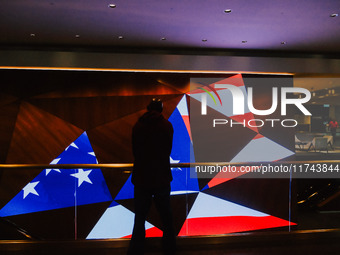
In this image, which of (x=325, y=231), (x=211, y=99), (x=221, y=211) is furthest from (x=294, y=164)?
(x=211, y=99)

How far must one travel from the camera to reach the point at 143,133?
2455 mm

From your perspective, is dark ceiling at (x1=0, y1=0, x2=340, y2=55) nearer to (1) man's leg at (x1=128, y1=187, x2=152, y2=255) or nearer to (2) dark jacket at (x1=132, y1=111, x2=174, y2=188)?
(2) dark jacket at (x1=132, y1=111, x2=174, y2=188)

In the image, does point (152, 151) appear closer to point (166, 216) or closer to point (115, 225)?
point (166, 216)

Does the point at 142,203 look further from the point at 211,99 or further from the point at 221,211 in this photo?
the point at 211,99

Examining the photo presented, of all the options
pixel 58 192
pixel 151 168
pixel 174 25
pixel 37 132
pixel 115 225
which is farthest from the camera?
pixel 37 132

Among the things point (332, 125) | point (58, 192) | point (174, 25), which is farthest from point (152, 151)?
point (332, 125)

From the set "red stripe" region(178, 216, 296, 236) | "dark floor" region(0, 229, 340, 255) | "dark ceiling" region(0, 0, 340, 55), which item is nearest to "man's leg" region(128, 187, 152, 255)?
"dark floor" region(0, 229, 340, 255)

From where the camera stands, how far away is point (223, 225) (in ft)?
10.9

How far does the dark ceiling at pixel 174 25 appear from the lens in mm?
3191

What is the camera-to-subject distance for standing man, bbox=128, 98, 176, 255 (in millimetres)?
2402

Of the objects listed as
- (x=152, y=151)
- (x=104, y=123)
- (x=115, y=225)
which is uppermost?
(x=104, y=123)

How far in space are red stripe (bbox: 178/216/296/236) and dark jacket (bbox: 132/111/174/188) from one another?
950mm

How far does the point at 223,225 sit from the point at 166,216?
1.09 meters

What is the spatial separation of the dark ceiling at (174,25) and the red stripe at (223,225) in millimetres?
2617
